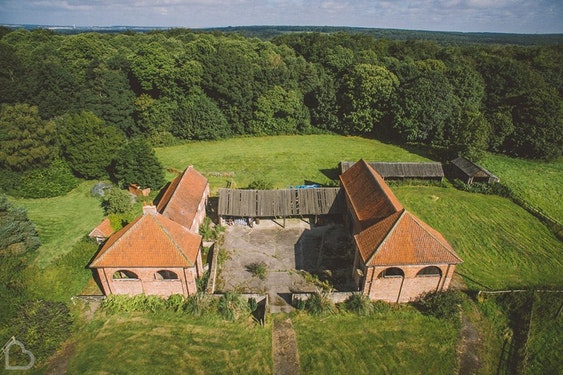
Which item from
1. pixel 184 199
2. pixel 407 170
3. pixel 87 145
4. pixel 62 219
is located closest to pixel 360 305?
pixel 184 199

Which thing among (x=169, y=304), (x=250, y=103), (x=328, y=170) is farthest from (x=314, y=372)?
(x=250, y=103)

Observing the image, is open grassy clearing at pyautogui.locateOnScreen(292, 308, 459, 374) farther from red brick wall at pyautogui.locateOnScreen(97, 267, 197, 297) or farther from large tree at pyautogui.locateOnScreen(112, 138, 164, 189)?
large tree at pyautogui.locateOnScreen(112, 138, 164, 189)

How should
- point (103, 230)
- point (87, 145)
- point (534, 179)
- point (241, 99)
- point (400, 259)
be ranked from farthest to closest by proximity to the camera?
1. point (241, 99)
2. point (534, 179)
3. point (87, 145)
4. point (103, 230)
5. point (400, 259)

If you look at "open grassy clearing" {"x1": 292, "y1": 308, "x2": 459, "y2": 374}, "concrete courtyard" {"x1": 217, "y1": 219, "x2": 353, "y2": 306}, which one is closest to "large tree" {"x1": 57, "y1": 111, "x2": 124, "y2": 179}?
"concrete courtyard" {"x1": 217, "y1": 219, "x2": 353, "y2": 306}

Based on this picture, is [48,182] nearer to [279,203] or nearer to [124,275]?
[124,275]

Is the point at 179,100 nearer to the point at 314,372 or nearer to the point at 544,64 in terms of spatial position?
the point at 314,372
